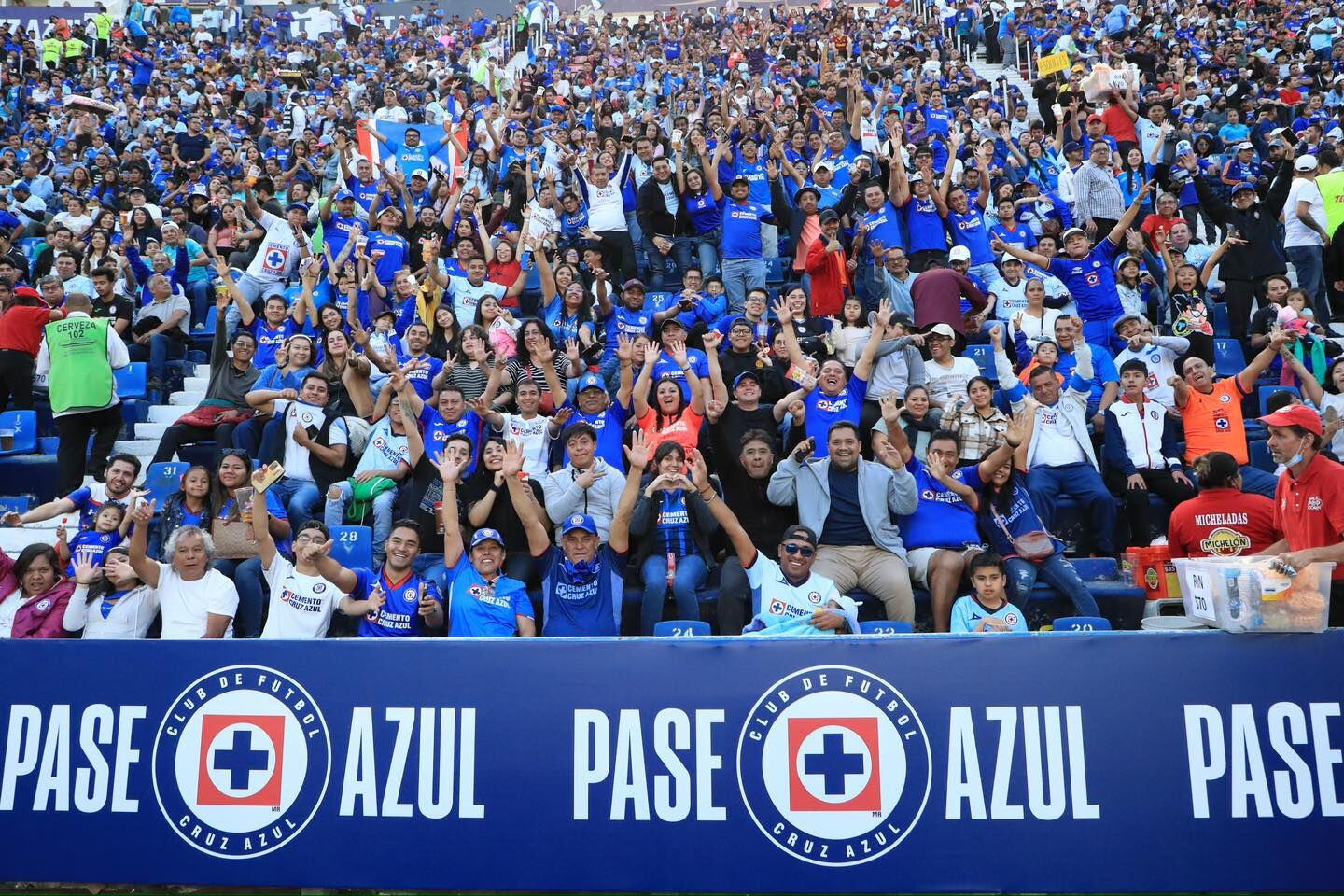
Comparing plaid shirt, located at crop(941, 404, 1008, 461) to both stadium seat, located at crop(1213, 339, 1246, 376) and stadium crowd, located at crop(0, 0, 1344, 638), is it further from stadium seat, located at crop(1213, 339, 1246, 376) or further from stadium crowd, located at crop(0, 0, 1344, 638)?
stadium seat, located at crop(1213, 339, 1246, 376)

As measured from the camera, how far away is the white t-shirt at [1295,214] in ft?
35.8

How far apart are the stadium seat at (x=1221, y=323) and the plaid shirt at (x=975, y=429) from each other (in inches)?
173

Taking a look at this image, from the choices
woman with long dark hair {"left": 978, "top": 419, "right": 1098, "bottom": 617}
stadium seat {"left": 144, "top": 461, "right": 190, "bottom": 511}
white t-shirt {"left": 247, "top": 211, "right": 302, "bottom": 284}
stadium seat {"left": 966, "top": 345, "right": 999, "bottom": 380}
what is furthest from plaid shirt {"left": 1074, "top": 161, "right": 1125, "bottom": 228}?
stadium seat {"left": 144, "top": 461, "right": 190, "bottom": 511}

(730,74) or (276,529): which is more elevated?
(730,74)

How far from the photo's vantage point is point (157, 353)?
10.5 metres

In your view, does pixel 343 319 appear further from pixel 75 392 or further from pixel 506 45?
pixel 506 45

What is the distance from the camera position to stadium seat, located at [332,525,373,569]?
7176 millimetres

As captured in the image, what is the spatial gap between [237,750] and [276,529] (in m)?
2.62

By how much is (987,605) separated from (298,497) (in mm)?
4840

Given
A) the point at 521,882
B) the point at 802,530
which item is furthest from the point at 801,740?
the point at 802,530

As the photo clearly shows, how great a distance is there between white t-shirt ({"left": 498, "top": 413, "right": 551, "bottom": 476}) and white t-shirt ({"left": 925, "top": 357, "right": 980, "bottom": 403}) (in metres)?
2.98

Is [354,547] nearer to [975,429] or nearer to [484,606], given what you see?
[484,606]

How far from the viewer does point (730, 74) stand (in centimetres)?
1975

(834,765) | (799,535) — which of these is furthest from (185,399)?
(834,765)
